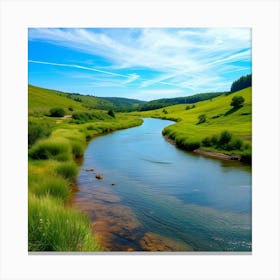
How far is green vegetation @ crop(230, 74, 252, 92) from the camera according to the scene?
5.17m

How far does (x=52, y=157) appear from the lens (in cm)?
823

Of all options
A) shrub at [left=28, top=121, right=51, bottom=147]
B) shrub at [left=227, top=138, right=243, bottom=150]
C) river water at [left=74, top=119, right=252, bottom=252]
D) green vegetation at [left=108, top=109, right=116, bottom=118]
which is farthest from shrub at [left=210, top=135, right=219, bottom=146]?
green vegetation at [left=108, top=109, right=116, bottom=118]

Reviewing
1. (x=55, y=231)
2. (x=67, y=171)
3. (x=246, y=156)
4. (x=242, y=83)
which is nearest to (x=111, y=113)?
(x=246, y=156)

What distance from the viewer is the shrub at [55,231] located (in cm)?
397

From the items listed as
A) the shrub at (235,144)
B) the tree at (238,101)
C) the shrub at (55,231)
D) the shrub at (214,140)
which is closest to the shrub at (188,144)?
the shrub at (214,140)

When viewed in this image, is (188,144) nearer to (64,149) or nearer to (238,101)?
(64,149)

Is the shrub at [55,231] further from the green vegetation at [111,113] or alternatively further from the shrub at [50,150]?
the green vegetation at [111,113]

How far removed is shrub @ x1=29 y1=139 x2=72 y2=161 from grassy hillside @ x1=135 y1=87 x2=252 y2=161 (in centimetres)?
438

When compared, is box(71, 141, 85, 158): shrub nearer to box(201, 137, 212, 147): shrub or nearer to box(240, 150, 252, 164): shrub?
box(201, 137, 212, 147): shrub

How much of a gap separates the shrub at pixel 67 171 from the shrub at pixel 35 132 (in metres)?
1.45

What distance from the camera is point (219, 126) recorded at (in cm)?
1041

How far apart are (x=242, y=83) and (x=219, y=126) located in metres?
5.03
